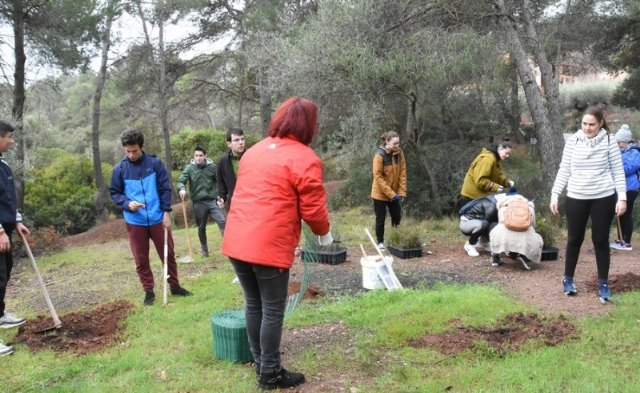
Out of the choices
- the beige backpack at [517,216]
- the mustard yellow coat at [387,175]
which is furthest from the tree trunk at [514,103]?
the beige backpack at [517,216]

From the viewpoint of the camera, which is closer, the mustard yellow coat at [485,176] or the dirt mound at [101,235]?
the mustard yellow coat at [485,176]

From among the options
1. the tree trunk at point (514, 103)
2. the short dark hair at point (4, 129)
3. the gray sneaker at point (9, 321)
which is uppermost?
the tree trunk at point (514, 103)

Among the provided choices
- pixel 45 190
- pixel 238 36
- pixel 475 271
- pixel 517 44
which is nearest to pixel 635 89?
pixel 517 44

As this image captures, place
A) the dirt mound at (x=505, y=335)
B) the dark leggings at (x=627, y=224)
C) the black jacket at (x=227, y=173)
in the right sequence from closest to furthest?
the dirt mound at (x=505, y=335)
the black jacket at (x=227, y=173)
the dark leggings at (x=627, y=224)

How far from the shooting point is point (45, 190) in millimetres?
18953

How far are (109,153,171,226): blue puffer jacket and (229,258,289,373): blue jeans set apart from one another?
2.42 m

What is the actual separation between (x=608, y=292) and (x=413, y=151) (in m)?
7.97

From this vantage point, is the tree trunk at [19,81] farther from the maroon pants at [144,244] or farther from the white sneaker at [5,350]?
the white sneaker at [5,350]

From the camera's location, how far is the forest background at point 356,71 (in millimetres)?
9531

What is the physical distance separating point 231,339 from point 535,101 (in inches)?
330

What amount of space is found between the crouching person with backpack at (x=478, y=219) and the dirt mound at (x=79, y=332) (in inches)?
169

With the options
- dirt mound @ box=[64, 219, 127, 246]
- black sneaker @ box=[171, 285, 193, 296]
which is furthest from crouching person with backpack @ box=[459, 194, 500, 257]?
dirt mound @ box=[64, 219, 127, 246]

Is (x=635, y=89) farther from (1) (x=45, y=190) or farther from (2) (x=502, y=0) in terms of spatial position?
(1) (x=45, y=190)

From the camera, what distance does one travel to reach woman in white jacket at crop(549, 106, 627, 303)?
476 centimetres
